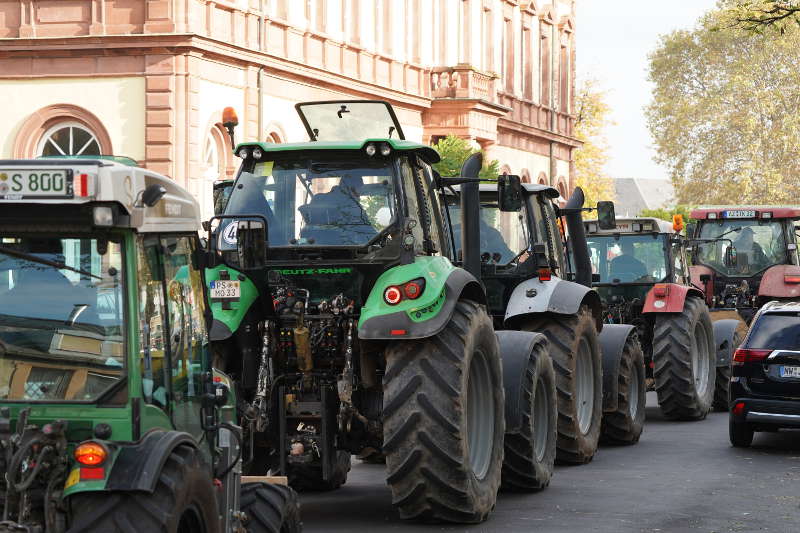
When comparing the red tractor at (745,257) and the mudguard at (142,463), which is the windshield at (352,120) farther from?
the red tractor at (745,257)

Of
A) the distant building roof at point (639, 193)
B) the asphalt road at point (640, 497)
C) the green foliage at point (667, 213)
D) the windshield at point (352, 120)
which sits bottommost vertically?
the asphalt road at point (640, 497)

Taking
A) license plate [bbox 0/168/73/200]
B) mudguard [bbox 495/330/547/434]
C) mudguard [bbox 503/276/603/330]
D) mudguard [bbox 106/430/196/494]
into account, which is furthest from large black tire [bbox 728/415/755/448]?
license plate [bbox 0/168/73/200]

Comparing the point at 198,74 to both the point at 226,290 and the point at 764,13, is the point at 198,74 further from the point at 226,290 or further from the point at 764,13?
the point at 226,290

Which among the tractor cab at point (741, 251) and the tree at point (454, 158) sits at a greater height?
the tree at point (454, 158)

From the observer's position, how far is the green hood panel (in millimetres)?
10523

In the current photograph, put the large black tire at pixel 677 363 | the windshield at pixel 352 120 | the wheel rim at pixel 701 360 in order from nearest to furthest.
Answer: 1. the windshield at pixel 352 120
2. the large black tire at pixel 677 363
3. the wheel rim at pixel 701 360

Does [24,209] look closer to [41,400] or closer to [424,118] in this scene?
[41,400]

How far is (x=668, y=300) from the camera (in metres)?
19.4

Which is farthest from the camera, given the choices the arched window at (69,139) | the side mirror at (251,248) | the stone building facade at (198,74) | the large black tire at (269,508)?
the arched window at (69,139)

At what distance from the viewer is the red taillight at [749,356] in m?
15.9

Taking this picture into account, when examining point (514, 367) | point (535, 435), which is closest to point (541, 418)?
point (535, 435)

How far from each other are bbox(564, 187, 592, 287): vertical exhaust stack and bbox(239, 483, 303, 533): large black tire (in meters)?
8.16

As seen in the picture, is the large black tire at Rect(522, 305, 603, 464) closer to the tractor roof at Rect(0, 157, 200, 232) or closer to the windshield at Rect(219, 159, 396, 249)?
the windshield at Rect(219, 159, 396, 249)

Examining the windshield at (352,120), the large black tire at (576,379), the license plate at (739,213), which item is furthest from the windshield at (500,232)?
the license plate at (739,213)
